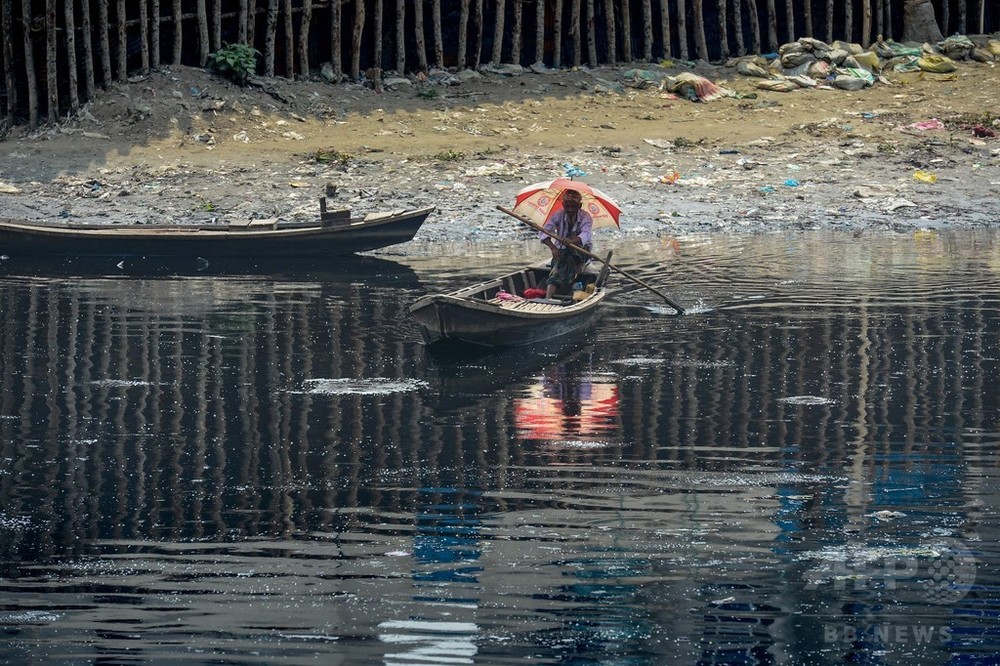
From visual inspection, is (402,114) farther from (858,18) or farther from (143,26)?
(858,18)

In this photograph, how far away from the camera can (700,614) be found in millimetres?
5473

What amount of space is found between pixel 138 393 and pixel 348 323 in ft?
9.18

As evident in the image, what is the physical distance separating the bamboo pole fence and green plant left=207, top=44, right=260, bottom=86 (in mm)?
177

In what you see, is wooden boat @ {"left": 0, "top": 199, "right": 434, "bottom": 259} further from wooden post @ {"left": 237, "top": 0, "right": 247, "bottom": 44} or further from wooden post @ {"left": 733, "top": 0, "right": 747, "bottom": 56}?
wooden post @ {"left": 733, "top": 0, "right": 747, "bottom": 56}

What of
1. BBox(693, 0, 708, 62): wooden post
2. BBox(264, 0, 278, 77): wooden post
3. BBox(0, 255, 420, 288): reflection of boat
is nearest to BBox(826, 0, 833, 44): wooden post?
BBox(693, 0, 708, 62): wooden post

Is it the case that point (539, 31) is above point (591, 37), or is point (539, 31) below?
above

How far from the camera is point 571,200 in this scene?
12.0 meters

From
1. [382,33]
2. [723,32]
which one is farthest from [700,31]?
[382,33]

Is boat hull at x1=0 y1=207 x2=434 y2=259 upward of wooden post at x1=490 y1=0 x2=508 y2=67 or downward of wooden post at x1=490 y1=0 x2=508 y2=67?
downward

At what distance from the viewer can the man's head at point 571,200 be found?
1201cm

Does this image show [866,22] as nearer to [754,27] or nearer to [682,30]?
[754,27]

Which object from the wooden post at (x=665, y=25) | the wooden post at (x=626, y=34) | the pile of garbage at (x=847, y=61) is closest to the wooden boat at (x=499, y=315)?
the wooden post at (x=626, y=34)

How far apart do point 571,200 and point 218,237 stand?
4835 millimetres

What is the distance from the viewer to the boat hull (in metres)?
15.3
